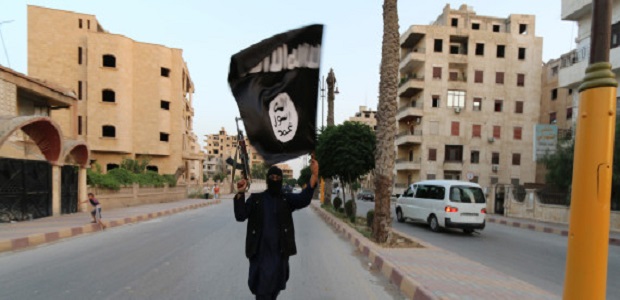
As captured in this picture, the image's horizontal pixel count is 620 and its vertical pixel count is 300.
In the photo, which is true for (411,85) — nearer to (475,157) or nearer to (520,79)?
(475,157)

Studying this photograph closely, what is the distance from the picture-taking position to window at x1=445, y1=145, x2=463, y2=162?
41.9 metres

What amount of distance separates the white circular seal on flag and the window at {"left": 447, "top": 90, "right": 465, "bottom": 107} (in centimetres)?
4277

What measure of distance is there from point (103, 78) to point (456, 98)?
1528 inches

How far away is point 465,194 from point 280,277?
35.6 ft

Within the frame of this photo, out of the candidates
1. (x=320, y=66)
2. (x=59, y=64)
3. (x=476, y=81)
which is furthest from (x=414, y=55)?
(x=320, y=66)

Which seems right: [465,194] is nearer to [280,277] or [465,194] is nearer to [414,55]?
[280,277]

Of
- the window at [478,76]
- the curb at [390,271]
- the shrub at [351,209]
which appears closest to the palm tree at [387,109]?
the curb at [390,271]

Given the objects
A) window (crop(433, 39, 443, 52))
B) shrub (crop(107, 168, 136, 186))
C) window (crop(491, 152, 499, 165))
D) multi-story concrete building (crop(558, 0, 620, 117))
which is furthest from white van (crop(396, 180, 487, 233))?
window (crop(433, 39, 443, 52))

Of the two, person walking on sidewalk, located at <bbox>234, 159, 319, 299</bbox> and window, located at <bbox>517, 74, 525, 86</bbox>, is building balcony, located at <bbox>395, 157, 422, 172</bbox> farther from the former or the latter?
person walking on sidewalk, located at <bbox>234, 159, 319, 299</bbox>

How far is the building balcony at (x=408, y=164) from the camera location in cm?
4159

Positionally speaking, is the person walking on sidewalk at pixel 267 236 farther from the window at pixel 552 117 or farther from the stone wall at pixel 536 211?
the window at pixel 552 117

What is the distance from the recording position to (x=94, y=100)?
116ft

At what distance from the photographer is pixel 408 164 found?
42312mm

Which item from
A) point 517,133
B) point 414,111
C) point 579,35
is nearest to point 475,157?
point 517,133
